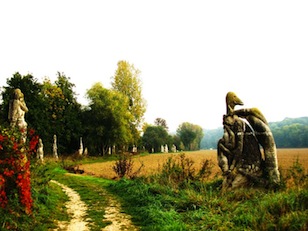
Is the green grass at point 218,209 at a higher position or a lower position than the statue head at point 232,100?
lower

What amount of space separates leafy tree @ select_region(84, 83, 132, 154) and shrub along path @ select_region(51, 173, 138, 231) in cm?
2653

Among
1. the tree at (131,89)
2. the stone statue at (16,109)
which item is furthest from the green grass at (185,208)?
the tree at (131,89)

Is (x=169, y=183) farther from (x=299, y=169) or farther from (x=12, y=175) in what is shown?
(x=12, y=175)

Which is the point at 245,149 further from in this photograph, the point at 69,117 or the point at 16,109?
the point at 69,117

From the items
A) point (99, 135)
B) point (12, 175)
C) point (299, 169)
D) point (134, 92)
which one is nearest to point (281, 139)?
point (134, 92)

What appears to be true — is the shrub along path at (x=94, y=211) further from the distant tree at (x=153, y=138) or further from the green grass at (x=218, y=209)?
the distant tree at (x=153, y=138)

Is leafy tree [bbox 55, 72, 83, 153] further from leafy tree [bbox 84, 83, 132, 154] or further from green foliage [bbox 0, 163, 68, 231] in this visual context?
green foliage [bbox 0, 163, 68, 231]

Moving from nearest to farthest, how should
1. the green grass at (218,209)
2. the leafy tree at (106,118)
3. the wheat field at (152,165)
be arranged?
1. the green grass at (218,209)
2. the wheat field at (152,165)
3. the leafy tree at (106,118)

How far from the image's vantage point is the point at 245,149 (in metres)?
9.82

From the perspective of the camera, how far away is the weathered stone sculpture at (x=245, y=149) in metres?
9.37

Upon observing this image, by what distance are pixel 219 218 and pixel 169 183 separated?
4268mm

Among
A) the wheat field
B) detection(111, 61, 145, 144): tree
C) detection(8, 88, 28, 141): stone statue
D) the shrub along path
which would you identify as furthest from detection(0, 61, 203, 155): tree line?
the shrub along path

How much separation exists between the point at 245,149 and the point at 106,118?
32.1 metres

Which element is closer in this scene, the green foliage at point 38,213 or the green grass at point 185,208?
the green grass at point 185,208
